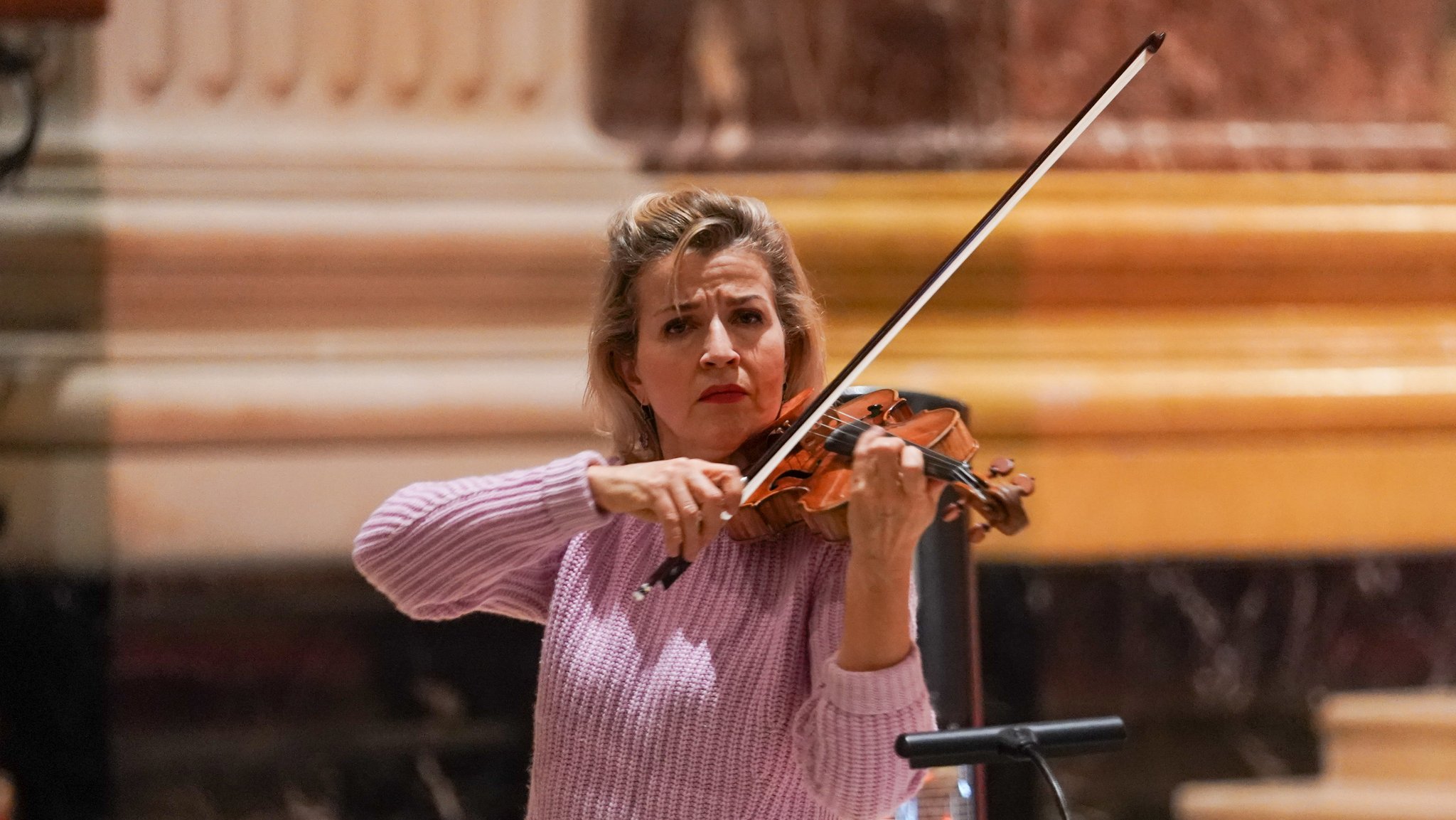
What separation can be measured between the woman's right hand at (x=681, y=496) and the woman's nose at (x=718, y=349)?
10cm

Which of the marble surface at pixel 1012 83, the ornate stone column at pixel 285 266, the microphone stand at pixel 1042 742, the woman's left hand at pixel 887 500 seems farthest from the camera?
the marble surface at pixel 1012 83

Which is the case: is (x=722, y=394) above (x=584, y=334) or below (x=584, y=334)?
below

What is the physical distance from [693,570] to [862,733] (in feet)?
0.74

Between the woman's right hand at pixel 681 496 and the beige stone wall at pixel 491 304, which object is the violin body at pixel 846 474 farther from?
the beige stone wall at pixel 491 304

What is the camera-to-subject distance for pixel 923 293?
3.99ft

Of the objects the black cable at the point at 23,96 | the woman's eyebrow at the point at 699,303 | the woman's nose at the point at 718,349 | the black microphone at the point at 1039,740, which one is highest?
the black cable at the point at 23,96

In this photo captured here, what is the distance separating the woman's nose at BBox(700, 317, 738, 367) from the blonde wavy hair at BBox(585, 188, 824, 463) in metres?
0.06

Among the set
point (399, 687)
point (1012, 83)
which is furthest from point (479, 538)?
point (1012, 83)

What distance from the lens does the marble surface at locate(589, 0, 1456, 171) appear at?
9.17 ft

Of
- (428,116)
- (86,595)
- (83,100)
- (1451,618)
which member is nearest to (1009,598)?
(1451,618)

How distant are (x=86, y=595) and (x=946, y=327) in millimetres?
1562

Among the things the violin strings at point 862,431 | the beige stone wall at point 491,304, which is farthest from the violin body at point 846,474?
the beige stone wall at point 491,304

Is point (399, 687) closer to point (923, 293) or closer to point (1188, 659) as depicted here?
point (1188, 659)

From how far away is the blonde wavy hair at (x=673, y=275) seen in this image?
1.19 meters
